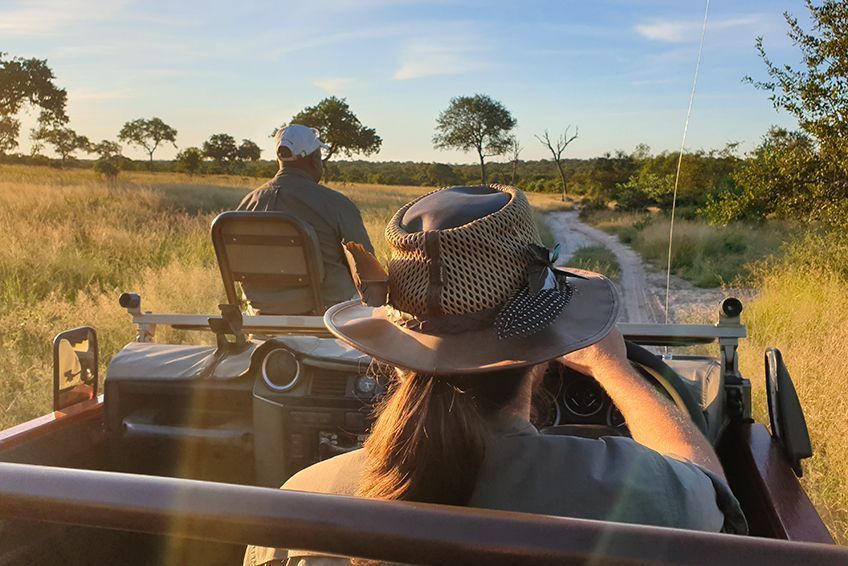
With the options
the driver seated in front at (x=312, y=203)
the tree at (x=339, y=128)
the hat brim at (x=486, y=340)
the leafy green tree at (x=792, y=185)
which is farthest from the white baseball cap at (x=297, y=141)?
the tree at (x=339, y=128)

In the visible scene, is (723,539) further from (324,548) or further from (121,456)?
(121,456)

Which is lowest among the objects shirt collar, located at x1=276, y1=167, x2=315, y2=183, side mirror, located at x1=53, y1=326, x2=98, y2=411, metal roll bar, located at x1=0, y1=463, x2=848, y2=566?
side mirror, located at x1=53, y1=326, x2=98, y2=411

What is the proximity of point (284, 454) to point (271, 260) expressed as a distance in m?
2.00

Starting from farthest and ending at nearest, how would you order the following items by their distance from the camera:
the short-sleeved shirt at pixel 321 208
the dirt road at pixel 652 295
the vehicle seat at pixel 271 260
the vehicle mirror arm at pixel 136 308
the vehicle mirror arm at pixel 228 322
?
the dirt road at pixel 652 295
the short-sleeved shirt at pixel 321 208
the vehicle seat at pixel 271 260
the vehicle mirror arm at pixel 136 308
the vehicle mirror arm at pixel 228 322

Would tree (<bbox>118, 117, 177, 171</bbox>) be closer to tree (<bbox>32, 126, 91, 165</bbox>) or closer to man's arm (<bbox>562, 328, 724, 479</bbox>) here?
tree (<bbox>32, 126, 91, 165</bbox>)

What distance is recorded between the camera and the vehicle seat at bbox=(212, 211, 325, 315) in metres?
4.23

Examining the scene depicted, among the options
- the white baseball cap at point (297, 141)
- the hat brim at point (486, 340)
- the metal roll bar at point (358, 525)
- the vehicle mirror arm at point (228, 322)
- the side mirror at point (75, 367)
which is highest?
the white baseball cap at point (297, 141)

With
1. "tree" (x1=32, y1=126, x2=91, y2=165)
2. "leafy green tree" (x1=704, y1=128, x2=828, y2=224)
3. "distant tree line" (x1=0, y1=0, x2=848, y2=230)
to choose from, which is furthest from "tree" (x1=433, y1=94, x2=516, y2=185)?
"leafy green tree" (x1=704, y1=128, x2=828, y2=224)

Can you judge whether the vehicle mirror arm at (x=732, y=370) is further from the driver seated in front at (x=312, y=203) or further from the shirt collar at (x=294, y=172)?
the shirt collar at (x=294, y=172)

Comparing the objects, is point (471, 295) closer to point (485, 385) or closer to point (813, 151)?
point (485, 385)

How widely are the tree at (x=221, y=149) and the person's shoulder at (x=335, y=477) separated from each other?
59587mm

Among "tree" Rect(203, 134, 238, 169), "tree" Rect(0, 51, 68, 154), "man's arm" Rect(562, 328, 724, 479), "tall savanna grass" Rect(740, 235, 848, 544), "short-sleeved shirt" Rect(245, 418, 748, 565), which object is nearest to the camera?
"short-sleeved shirt" Rect(245, 418, 748, 565)

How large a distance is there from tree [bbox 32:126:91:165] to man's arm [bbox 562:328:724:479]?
5147 cm

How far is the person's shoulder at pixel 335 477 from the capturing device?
1.36 m
